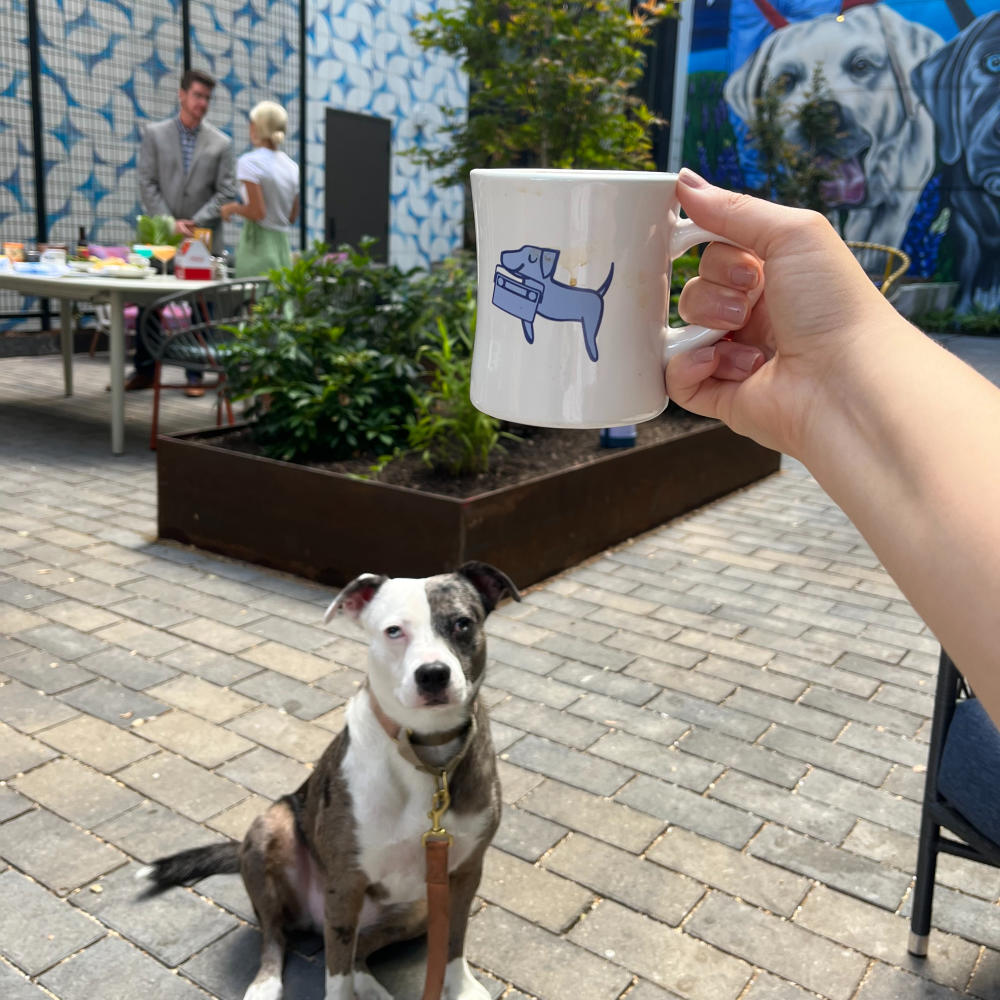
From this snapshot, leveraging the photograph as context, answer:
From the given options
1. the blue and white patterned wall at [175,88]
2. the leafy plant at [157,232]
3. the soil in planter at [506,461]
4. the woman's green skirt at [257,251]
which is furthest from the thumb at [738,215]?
the blue and white patterned wall at [175,88]

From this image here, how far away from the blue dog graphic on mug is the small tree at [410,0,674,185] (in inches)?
241

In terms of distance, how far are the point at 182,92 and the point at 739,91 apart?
37.7ft

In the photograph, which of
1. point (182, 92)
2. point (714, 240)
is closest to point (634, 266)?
point (714, 240)

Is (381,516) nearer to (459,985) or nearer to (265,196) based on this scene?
(459,985)

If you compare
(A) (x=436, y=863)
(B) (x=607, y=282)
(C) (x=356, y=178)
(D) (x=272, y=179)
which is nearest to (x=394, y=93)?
(C) (x=356, y=178)

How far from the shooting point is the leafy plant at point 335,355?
5109 millimetres

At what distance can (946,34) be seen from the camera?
15375 millimetres

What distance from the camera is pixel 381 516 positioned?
14.5ft

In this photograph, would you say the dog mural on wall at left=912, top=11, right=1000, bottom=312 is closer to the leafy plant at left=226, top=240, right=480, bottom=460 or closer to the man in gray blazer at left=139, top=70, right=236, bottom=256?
the man in gray blazer at left=139, top=70, right=236, bottom=256

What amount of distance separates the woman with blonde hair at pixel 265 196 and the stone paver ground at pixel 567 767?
280 cm

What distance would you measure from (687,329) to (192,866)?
1780 millimetres

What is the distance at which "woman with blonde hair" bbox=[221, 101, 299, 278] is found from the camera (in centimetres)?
725

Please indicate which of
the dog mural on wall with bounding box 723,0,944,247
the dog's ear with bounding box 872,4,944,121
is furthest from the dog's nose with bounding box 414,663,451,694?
the dog's ear with bounding box 872,4,944,121

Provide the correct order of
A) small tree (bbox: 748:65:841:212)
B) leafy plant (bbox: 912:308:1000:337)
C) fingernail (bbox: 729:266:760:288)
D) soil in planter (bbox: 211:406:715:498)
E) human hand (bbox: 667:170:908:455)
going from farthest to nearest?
small tree (bbox: 748:65:841:212) < leafy plant (bbox: 912:308:1000:337) < soil in planter (bbox: 211:406:715:498) < fingernail (bbox: 729:266:760:288) < human hand (bbox: 667:170:908:455)
